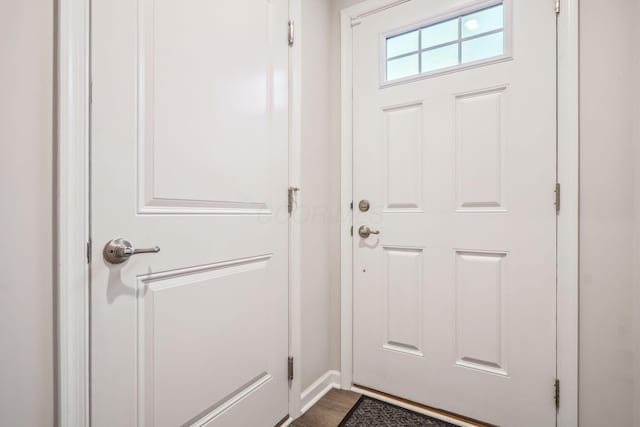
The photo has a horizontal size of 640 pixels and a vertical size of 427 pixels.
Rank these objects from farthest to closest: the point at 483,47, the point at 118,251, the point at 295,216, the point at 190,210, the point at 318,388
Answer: the point at 318,388 < the point at 295,216 < the point at 483,47 < the point at 190,210 < the point at 118,251

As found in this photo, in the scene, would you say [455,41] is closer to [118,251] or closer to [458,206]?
[458,206]

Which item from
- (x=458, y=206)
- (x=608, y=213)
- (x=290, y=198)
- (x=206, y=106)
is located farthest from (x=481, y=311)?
(x=206, y=106)

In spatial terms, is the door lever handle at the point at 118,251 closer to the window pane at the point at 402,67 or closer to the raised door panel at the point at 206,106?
the raised door panel at the point at 206,106

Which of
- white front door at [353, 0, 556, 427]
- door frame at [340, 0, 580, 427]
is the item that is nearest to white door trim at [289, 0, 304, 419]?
white front door at [353, 0, 556, 427]

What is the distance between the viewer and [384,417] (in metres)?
1.48

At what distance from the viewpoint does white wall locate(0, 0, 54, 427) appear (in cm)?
68

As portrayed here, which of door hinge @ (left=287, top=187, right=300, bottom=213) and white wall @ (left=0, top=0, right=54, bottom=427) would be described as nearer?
white wall @ (left=0, top=0, right=54, bottom=427)

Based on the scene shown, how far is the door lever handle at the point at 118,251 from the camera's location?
2.69 feet

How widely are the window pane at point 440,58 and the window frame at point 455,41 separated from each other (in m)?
0.02

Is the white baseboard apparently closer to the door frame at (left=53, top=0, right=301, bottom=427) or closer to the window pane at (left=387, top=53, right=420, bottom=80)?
the door frame at (left=53, top=0, right=301, bottom=427)

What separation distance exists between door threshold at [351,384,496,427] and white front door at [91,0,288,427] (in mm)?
486

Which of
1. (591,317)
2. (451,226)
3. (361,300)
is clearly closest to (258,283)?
(361,300)

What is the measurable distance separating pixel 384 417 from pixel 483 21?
190 cm

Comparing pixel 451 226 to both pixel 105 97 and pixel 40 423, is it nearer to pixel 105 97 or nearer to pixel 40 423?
pixel 105 97
